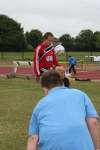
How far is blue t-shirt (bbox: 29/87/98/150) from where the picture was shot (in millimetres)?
5465

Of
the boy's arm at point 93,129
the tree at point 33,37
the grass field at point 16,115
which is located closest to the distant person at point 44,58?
the grass field at point 16,115

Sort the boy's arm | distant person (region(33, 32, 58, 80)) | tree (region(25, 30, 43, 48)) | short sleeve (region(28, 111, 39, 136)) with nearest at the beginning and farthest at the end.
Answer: short sleeve (region(28, 111, 39, 136))
the boy's arm
distant person (region(33, 32, 58, 80))
tree (region(25, 30, 43, 48))

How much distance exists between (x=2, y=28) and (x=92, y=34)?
1694 cm

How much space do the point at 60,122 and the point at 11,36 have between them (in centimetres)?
9634

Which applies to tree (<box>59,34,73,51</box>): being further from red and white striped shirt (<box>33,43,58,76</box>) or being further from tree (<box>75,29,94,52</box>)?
red and white striped shirt (<box>33,43,58,76</box>)

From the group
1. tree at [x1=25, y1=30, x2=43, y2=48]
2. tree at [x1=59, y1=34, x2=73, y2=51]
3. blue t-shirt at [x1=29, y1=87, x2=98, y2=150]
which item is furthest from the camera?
tree at [x1=25, y1=30, x2=43, y2=48]

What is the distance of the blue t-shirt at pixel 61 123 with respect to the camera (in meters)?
5.46

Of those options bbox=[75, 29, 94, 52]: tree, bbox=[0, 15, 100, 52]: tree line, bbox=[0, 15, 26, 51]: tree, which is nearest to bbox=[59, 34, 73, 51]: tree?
bbox=[0, 15, 100, 52]: tree line

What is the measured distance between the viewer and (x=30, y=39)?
107 meters

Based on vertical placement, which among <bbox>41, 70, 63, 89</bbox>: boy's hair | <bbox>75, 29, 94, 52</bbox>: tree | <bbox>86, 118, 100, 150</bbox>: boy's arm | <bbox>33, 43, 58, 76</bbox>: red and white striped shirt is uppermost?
<bbox>41, 70, 63, 89</bbox>: boy's hair

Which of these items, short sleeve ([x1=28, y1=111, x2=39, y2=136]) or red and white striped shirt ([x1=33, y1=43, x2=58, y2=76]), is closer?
short sleeve ([x1=28, y1=111, x2=39, y2=136])

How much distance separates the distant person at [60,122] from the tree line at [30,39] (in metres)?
87.5

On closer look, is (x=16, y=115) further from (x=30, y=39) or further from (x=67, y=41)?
(x=30, y=39)

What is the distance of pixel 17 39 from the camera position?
99.2m
